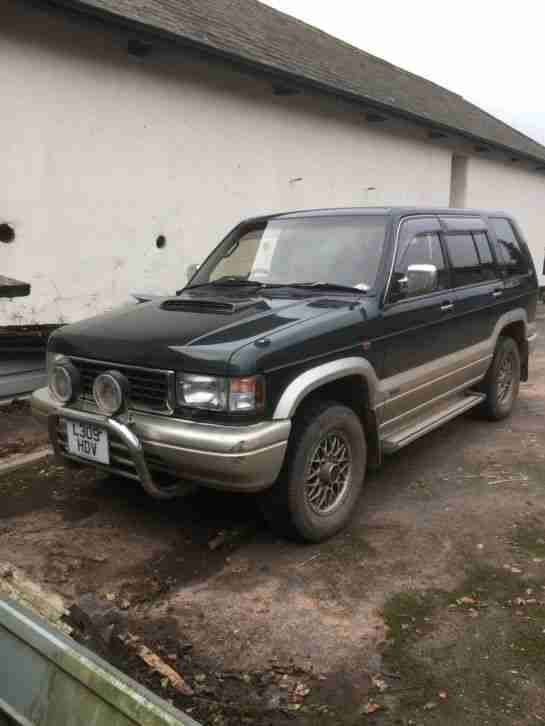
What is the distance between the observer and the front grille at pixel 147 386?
10.3 feet

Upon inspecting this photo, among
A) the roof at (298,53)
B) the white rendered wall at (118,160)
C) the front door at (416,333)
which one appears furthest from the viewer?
the roof at (298,53)

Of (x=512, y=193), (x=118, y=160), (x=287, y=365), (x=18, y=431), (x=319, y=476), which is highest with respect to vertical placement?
(x=512, y=193)

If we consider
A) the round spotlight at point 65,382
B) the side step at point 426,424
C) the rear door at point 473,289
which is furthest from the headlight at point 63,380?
the rear door at point 473,289

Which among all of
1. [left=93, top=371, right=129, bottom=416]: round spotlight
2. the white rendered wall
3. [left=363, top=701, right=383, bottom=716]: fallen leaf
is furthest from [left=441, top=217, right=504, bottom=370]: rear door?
the white rendered wall

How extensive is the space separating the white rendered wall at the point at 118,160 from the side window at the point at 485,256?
3.90m

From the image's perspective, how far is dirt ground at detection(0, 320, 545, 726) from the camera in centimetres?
239

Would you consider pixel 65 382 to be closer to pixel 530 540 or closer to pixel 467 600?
pixel 467 600

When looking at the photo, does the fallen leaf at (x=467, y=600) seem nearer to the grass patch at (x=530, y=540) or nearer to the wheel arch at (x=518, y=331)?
the grass patch at (x=530, y=540)

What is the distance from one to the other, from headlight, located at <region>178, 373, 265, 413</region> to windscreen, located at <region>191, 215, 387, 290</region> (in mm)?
1223

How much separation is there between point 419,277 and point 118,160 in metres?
4.33

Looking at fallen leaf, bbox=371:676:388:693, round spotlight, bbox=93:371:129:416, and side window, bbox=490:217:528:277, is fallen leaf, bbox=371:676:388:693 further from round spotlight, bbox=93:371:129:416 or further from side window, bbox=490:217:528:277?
side window, bbox=490:217:528:277

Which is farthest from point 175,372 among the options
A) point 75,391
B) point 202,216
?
point 202,216

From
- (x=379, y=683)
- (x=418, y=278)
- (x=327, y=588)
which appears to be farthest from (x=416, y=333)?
(x=379, y=683)

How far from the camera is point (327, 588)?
123 inches
